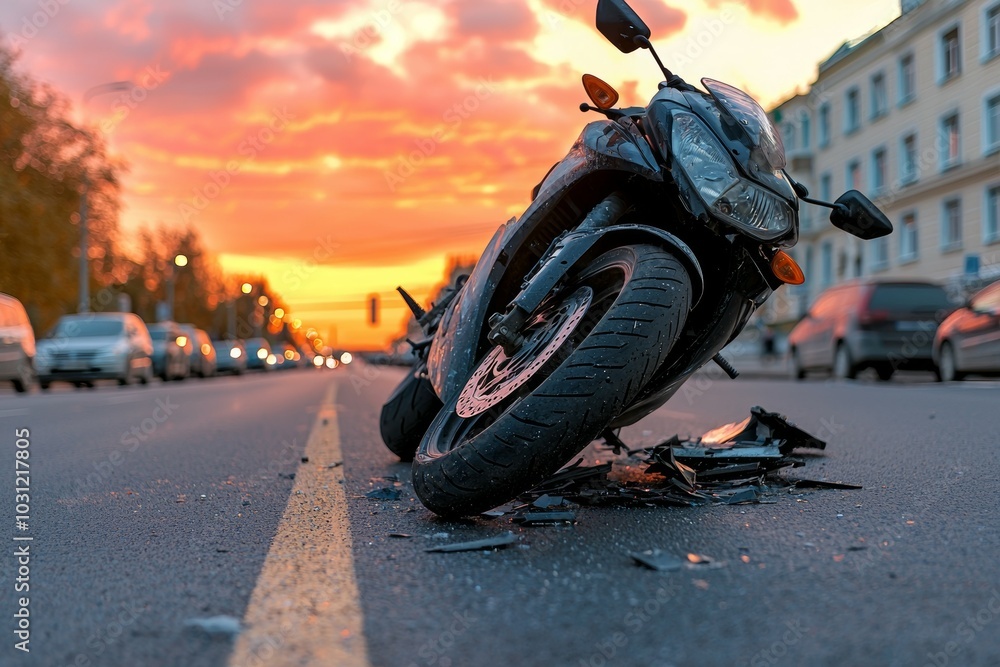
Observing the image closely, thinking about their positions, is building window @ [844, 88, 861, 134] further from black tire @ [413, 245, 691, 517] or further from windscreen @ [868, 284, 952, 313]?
black tire @ [413, 245, 691, 517]

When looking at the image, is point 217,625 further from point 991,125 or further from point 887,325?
point 991,125

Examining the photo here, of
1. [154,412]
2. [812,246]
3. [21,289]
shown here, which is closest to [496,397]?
[154,412]

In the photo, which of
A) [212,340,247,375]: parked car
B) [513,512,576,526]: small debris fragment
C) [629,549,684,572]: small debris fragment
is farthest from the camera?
[212,340,247,375]: parked car

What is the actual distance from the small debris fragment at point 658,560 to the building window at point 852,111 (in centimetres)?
4033

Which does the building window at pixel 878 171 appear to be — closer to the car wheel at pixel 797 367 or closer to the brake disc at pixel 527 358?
the car wheel at pixel 797 367

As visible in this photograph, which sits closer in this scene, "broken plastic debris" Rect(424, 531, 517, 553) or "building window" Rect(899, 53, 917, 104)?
"broken plastic debris" Rect(424, 531, 517, 553)

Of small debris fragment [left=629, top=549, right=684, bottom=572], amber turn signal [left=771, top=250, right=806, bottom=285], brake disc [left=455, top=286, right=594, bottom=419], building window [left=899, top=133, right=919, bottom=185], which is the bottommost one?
small debris fragment [left=629, top=549, right=684, bottom=572]

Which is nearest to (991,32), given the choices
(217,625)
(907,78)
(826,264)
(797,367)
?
(907,78)

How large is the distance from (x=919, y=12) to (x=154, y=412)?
1245 inches

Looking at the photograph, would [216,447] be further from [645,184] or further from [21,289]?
[21,289]

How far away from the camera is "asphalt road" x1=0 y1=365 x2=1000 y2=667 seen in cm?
188

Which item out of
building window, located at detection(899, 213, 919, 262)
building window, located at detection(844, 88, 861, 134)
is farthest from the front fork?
building window, located at detection(844, 88, 861, 134)

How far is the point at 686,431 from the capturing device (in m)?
6.50

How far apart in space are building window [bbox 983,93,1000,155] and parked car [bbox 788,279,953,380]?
17.1 metres
